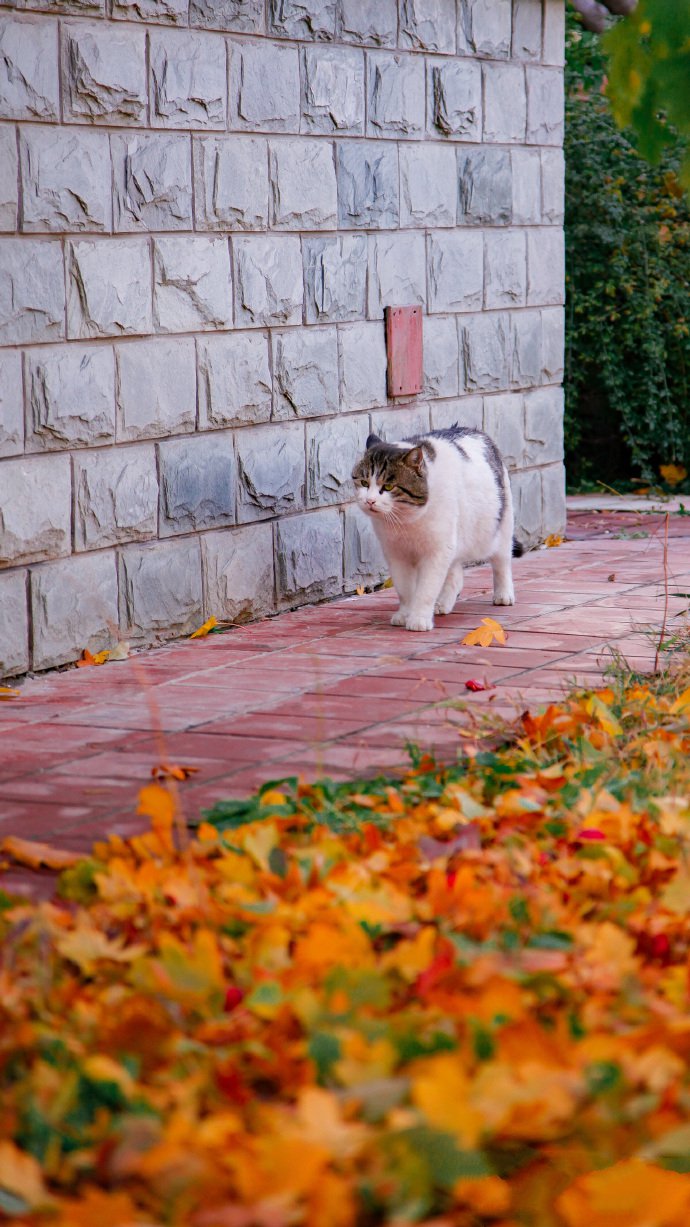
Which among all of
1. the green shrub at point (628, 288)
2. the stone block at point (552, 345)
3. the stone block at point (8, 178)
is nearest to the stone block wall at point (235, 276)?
the stone block at point (8, 178)

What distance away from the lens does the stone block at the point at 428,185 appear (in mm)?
7059

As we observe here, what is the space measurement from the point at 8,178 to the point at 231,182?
1249mm

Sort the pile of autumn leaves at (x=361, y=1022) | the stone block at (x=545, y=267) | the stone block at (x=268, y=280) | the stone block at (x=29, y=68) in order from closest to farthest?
the pile of autumn leaves at (x=361, y=1022), the stone block at (x=29, y=68), the stone block at (x=268, y=280), the stone block at (x=545, y=267)

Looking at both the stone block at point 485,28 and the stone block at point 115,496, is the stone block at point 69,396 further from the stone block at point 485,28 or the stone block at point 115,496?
the stone block at point 485,28

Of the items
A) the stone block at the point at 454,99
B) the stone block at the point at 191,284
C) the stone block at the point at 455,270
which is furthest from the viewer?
the stone block at the point at 455,270

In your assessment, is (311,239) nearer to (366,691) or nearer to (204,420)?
(204,420)

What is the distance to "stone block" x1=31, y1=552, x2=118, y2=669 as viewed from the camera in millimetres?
5199

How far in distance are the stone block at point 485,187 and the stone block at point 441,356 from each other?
54 cm

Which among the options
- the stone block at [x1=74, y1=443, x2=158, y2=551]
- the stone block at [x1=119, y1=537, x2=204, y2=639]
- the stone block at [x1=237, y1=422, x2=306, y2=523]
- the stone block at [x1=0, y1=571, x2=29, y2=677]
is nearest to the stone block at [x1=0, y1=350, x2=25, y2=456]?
the stone block at [x1=74, y1=443, x2=158, y2=551]

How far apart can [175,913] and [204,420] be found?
3.55m

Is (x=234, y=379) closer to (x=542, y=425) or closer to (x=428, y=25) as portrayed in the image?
(x=428, y=25)

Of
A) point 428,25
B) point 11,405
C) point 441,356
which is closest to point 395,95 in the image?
point 428,25

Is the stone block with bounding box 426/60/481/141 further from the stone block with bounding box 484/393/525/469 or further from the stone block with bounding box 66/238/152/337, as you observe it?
the stone block with bounding box 66/238/152/337

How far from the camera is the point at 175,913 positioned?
263 cm
